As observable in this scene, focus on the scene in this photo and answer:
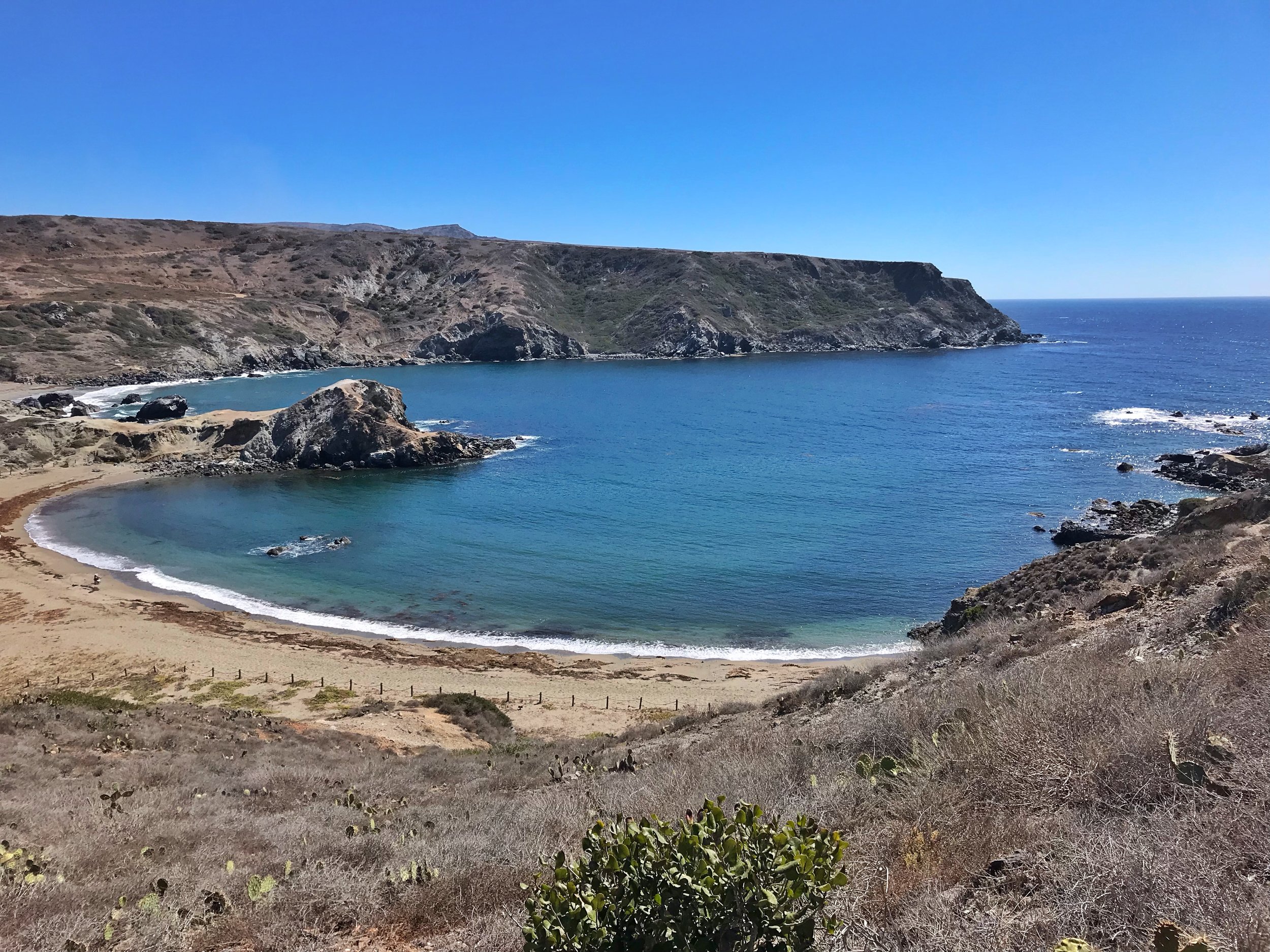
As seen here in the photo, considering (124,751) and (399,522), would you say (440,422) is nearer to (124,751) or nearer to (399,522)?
(399,522)

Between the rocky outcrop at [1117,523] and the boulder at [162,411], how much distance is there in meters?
72.5

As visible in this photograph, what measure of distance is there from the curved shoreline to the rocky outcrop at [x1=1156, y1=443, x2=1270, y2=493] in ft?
105

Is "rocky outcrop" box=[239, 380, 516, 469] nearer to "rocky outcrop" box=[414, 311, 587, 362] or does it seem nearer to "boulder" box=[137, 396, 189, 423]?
"boulder" box=[137, 396, 189, 423]

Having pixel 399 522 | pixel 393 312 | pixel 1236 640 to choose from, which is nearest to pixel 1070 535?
pixel 1236 640

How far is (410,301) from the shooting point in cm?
14912

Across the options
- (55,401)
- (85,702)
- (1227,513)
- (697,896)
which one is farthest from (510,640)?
(55,401)

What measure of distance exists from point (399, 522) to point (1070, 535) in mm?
36494

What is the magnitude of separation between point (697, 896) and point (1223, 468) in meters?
56.7

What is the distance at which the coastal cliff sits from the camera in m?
56.8

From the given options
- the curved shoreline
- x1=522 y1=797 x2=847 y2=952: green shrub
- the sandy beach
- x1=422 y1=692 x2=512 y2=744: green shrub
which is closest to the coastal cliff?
the curved shoreline

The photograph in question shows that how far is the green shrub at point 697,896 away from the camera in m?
3.77

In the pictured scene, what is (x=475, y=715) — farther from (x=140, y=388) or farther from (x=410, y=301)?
(x=410, y=301)

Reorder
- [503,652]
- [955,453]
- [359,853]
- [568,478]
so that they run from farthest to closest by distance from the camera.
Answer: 1. [955,453]
2. [568,478]
3. [503,652]
4. [359,853]

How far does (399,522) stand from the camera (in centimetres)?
4303
